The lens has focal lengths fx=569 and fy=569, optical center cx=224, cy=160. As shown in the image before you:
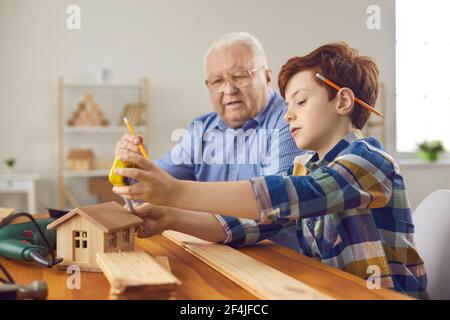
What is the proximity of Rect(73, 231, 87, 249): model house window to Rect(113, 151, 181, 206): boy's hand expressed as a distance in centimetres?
16

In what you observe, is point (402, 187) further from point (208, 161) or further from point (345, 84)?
point (208, 161)

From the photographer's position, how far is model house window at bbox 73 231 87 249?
1.01 metres

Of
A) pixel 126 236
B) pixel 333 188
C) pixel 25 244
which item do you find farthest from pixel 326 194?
pixel 25 244

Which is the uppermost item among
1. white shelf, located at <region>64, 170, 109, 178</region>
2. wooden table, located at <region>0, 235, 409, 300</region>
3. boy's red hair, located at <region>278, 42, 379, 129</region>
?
boy's red hair, located at <region>278, 42, 379, 129</region>

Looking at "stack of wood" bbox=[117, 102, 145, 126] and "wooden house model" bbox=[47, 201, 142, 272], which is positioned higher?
"stack of wood" bbox=[117, 102, 145, 126]

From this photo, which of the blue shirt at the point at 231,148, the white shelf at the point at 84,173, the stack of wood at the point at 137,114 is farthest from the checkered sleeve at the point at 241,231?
the stack of wood at the point at 137,114

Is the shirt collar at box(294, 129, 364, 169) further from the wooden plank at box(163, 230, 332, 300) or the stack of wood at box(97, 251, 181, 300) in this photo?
the stack of wood at box(97, 251, 181, 300)

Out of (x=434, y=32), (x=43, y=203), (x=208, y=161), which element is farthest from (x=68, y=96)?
(x=434, y=32)

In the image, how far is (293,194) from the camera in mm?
961

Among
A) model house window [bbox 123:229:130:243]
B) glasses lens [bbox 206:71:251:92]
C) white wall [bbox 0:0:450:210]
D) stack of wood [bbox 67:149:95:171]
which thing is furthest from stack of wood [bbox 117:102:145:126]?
model house window [bbox 123:229:130:243]

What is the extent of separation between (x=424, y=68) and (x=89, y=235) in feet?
16.0

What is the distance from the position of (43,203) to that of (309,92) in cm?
400

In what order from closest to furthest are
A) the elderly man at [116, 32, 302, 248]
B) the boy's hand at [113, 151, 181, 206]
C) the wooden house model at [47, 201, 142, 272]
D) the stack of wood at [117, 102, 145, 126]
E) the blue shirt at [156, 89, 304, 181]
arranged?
the boy's hand at [113, 151, 181, 206] → the wooden house model at [47, 201, 142, 272] → the blue shirt at [156, 89, 304, 181] → the elderly man at [116, 32, 302, 248] → the stack of wood at [117, 102, 145, 126]

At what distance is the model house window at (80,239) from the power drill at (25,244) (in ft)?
0.14
